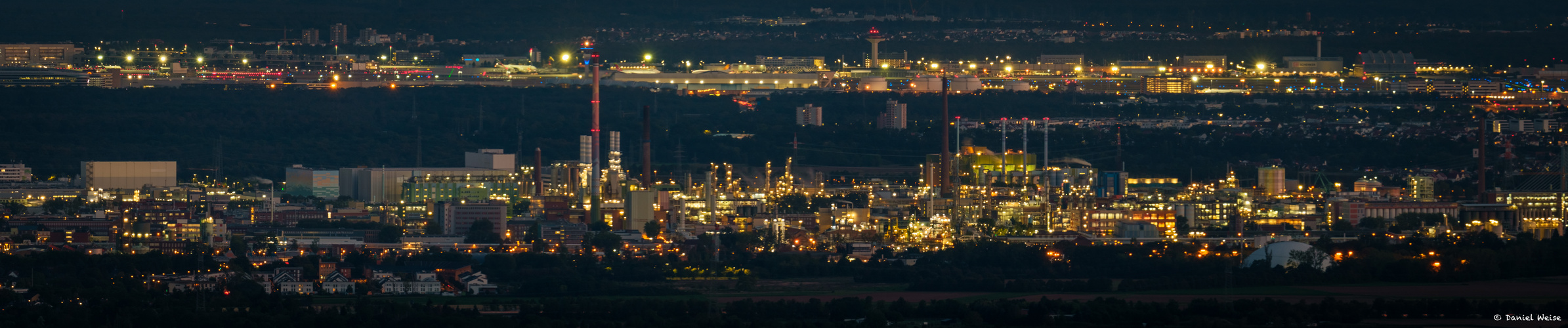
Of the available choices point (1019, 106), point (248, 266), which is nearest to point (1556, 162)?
point (1019, 106)

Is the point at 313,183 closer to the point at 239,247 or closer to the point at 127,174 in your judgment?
the point at 127,174

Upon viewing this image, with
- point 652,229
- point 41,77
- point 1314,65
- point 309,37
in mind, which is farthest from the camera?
point 309,37

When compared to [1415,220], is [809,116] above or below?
above

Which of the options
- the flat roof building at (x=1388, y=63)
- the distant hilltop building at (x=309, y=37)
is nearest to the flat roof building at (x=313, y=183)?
the distant hilltop building at (x=309, y=37)

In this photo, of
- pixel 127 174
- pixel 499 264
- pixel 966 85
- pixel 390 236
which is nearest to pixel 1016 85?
pixel 966 85

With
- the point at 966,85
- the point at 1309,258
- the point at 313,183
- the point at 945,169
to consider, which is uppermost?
the point at 966,85

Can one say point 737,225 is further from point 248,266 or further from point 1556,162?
point 1556,162
